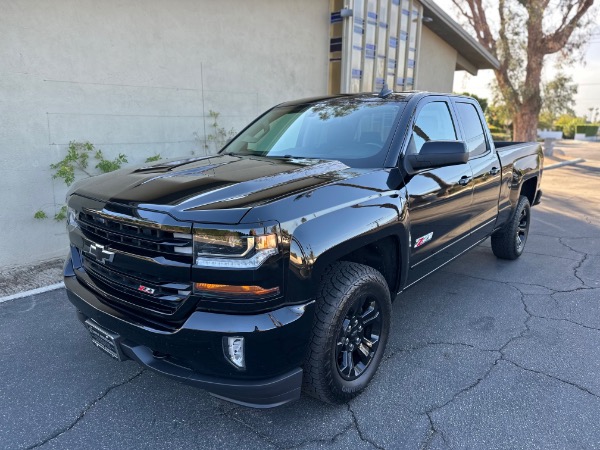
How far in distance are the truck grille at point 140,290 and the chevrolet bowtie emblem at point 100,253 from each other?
0.16ft

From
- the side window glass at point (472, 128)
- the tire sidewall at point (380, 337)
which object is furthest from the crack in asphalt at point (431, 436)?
the side window glass at point (472, 128)

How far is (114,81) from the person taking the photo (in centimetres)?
564

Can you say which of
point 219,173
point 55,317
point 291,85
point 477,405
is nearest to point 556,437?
point 477,405

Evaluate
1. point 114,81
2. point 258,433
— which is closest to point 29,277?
point 114,81

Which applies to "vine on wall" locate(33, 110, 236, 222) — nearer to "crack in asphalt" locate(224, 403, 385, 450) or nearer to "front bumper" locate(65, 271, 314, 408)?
"front bumper" locate(65, 271, 314, 408)

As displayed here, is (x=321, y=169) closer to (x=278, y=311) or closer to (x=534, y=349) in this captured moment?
(x=278, y=311)

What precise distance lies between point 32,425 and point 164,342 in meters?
1.08

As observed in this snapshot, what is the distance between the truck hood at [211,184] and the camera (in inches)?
82.7

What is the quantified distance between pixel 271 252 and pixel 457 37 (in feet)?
42.9

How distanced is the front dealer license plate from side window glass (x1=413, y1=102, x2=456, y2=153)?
2316mm

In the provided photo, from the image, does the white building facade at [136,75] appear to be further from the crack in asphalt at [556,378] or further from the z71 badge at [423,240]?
the crack in asphalt at [556,378]

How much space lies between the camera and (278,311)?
6.89ft

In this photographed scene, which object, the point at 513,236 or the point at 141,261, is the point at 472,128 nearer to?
the point at 513,236

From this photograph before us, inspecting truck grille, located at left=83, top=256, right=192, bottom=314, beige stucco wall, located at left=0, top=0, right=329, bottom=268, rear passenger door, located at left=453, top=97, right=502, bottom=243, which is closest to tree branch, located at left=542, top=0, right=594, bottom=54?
beige stucco wall, located at left=0, top=0, right=329, bottom=268
